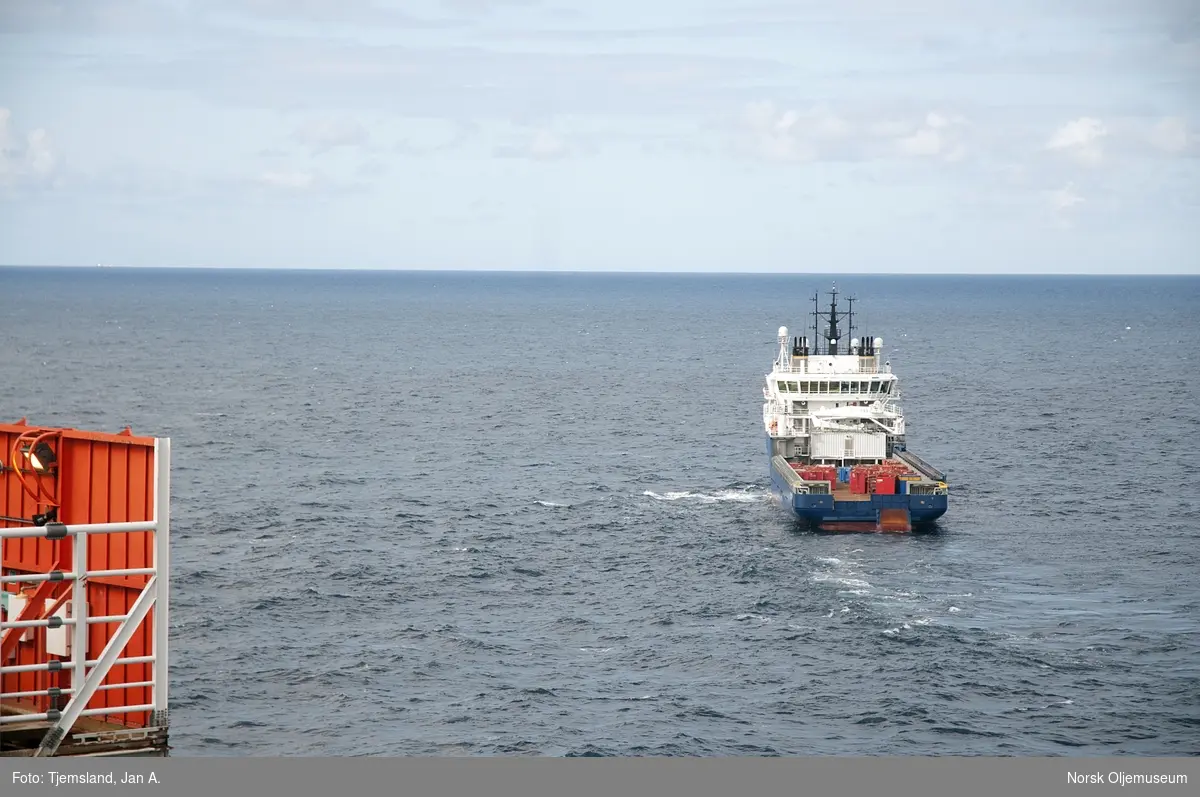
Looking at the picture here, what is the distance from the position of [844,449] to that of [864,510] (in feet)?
36.8

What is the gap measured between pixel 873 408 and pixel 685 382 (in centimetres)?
8485

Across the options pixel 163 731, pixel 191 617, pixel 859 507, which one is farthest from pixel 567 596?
pixel 163 731

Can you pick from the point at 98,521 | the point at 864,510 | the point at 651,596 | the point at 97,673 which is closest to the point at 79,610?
the point at 97,673

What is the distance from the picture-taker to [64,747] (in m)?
24.2

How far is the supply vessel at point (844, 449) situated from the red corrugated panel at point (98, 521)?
184 ft

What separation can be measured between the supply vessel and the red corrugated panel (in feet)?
184

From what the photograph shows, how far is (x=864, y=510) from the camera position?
7994 centimetres

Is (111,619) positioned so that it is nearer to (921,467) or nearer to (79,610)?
(79,610)

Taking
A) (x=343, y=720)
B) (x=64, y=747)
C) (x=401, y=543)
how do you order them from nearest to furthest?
1. (x=64, y=747)
2. (x=343, y=720)
3. (x=401, y=543)

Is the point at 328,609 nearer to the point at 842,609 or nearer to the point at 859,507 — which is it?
the point at 842,609

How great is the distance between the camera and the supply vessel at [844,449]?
7994 cm

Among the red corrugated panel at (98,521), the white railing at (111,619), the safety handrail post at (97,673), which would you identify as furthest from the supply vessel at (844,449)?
the safety handrail post at (97,673)

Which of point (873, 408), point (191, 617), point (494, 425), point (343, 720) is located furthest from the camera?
point (494, 425)

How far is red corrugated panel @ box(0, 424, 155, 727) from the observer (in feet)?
86.9
